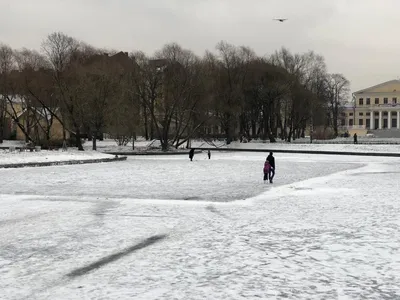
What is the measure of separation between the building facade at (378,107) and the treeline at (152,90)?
4337 cm

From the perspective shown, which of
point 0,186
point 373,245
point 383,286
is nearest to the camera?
point 383,286

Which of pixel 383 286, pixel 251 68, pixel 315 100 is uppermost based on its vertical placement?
pixel 251 68

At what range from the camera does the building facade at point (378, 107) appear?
115m

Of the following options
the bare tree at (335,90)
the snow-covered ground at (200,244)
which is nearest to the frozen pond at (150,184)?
the snow-covered ground at (200,244)

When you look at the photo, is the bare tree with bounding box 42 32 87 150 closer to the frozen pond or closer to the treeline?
the treeline

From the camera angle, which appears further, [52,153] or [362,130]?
[362,130]

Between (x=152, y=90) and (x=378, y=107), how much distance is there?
7289 cm

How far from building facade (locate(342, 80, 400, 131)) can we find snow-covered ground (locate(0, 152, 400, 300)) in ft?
336

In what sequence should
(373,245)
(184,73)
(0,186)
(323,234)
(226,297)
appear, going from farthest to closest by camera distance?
(184,73)
(0,186)
(323,234)
(373,245)
(226,297)

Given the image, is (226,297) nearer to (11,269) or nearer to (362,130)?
(11,269)

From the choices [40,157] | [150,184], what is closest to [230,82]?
[40,157]

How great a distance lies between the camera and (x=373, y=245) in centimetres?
995

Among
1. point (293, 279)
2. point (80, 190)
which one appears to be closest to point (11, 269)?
point (293, 279)

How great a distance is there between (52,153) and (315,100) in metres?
46.2
